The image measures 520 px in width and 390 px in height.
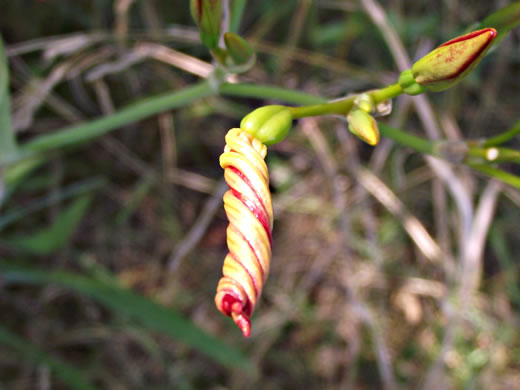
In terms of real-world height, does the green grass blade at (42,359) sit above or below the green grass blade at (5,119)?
below

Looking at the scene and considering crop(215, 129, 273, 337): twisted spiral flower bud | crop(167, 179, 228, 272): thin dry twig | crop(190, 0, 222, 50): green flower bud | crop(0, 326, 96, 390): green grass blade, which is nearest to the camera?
crop(215, 129, 273, 337): twisted spiral flower bud

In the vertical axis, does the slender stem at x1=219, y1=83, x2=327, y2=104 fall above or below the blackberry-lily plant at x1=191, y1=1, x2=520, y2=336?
above

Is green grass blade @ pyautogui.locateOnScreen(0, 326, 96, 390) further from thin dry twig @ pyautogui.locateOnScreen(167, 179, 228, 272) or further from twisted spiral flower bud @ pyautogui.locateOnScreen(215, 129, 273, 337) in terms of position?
twisted spiral flower bud @ pyautogui.locateOnScreen(215, 129, 273, 337)

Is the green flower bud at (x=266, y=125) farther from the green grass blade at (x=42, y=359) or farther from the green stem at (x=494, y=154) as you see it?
the green grass blade at (x=42, y=359)

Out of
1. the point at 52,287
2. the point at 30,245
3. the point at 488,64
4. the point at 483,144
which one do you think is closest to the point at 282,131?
the point at 483,144

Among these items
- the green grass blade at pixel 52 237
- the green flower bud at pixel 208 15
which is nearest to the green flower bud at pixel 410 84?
the green flower bud at pixel 208 15

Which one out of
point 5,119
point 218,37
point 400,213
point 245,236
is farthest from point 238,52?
point 400,213

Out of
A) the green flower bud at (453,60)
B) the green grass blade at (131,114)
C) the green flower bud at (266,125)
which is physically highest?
the green grass blade at (131,114)

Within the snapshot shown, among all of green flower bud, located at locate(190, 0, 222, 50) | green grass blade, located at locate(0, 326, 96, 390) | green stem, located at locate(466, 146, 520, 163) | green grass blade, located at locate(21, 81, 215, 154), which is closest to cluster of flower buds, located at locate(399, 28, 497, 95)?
green stem, located at locate(466, 146, 520, 163)
